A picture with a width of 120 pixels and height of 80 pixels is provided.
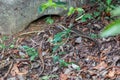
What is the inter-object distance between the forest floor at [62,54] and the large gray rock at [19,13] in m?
0.11

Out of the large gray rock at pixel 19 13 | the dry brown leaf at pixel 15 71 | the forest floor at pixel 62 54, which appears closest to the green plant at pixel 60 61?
the forest floor at pixel 62 54

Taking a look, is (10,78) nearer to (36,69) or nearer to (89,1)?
(36,69)

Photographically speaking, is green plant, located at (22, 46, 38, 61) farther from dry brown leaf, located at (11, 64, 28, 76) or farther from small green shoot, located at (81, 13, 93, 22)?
small green shoot, located at (81, 13, 93, 22)

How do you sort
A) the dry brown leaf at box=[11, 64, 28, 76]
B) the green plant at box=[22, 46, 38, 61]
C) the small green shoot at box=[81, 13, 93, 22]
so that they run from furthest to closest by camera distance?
the small green shoot at box=[81, 13, 93, 22], the green plant at box=[22, 46, 38, 61], the dry brown leaf at box=[11, 64, 28, 76]

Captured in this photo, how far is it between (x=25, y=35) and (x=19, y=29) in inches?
5.7

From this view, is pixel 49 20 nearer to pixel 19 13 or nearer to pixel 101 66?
pixel 19 13

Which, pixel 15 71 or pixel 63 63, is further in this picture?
pixel 15 71

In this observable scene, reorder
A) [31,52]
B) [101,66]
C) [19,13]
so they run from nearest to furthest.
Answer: [101,66] < [31,52] < [19,13]

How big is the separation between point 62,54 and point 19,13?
940 mm

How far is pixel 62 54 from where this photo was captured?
334cm

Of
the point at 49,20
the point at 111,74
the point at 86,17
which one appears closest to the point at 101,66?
the point at 111,74

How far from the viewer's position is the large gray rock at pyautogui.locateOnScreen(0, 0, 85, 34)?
3789 mm

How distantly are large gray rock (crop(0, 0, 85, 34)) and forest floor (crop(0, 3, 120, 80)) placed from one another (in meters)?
0.11

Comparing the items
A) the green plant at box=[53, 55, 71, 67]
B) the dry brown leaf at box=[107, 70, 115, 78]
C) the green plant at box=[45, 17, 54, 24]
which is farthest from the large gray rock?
the dry brown leaf at box=[107, 70, 115, 78]
